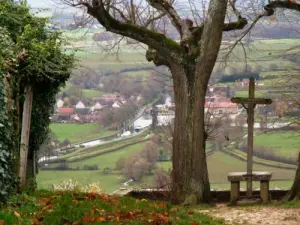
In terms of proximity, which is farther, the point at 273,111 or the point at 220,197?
the point at 273,111

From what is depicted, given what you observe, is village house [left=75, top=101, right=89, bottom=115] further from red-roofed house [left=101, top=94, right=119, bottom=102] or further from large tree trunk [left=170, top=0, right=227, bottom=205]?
large tree trunk [left=170, top=0, right=227, bottom=205]

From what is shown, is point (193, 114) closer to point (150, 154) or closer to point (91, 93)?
point (150, 154)

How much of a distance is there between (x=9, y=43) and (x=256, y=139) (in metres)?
25.5

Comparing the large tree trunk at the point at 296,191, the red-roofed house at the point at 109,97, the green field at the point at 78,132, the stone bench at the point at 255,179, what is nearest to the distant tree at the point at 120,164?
the green field at the point at 78,132

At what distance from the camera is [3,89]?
981 centimetres

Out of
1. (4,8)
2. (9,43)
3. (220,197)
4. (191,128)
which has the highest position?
(4,8)

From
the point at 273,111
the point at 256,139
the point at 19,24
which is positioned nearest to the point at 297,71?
the point at 273,111

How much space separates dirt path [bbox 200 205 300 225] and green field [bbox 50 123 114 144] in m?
24.6

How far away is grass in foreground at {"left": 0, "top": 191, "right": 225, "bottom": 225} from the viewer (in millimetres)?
7832

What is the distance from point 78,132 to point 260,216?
28.6 m

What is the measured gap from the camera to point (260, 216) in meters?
11.4

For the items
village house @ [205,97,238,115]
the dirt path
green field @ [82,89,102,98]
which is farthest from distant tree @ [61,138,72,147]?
the dirt path

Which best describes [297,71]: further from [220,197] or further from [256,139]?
[256,139]

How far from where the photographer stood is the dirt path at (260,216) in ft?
35.0
